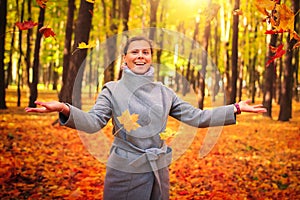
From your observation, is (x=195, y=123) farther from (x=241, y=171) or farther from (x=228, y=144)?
(x=228, y=144)

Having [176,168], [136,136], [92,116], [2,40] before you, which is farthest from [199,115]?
[2,40]

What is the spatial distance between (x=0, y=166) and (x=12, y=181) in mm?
807

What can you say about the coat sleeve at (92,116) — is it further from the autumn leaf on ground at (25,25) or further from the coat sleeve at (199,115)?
the autumn leaf on ground at (25,25)

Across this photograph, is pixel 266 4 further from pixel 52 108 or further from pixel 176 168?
pixel 176 168

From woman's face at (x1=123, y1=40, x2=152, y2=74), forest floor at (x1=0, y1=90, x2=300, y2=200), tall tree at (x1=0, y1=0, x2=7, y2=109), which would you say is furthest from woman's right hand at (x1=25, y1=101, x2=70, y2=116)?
tall tree at (x1=0, y1=0, x2=7, y2=109)

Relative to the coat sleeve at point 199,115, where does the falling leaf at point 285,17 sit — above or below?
above

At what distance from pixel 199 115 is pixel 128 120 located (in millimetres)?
626

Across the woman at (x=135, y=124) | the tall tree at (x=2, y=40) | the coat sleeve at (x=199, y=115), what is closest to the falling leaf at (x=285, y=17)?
the coat sleeve at (x=199, y=115)

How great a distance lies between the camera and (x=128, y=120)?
2.67 meters

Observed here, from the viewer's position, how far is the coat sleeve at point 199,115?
2.97 m

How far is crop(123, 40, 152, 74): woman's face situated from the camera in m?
2.75

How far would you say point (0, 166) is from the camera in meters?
6.21

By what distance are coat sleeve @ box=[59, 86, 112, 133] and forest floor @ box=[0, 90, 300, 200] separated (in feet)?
1.64

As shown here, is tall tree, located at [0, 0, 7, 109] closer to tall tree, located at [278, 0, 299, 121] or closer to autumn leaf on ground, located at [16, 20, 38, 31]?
autumn leaf on ground, located at [16, 20, 38, 31]
